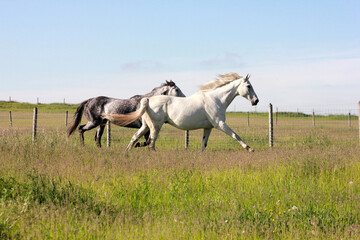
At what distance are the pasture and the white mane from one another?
11.0ft

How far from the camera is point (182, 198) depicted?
5711mm

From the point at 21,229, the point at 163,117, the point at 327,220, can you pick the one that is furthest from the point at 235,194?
the point at 163,117

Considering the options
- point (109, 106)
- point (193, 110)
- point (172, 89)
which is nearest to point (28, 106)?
point (109, 106)

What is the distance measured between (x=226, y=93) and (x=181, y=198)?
20.5ft

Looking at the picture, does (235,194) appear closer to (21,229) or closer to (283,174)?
(283,174)

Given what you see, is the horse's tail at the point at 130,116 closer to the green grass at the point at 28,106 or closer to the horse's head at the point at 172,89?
the horse's head at the point at 172,89

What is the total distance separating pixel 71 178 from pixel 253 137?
Answer: 11.6 meters

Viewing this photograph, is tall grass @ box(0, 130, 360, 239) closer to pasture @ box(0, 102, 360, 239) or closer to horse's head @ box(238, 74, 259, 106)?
pasture @ box(0, 102, 360, 239)

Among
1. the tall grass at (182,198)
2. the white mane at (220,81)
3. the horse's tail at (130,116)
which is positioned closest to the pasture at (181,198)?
the tall grass at (182,198)

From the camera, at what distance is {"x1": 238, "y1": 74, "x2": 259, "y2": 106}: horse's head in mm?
11526

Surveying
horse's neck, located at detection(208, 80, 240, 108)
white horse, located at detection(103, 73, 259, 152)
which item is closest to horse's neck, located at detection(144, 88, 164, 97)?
white horse, located at detection(103, 73, 259, 152)

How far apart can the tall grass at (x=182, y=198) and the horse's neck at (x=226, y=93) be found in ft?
9.22

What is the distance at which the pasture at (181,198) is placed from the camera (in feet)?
14.3

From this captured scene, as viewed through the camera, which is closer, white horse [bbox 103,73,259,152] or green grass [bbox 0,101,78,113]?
white horse [bbox 103,73,259,152]
